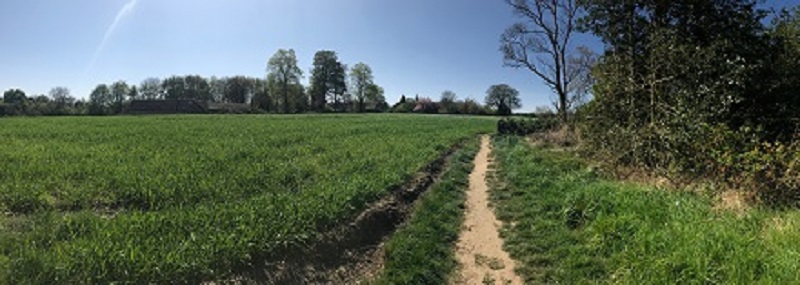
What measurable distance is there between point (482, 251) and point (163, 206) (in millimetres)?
5725

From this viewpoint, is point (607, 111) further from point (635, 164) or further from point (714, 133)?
point (714, 133)

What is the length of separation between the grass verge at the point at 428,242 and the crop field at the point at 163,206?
1.11m

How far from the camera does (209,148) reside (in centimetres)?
1459

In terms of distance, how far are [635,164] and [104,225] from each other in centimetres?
1237

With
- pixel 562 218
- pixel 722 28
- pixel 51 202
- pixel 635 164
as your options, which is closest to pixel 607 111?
pixel 635 164

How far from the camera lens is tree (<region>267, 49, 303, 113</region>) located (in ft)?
258

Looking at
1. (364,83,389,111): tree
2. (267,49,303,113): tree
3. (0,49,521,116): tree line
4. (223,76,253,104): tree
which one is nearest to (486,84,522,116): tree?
(0,49,521,116): tree line

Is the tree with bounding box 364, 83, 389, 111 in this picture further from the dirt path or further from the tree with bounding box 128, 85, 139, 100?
the dirt path

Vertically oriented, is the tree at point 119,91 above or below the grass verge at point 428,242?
above

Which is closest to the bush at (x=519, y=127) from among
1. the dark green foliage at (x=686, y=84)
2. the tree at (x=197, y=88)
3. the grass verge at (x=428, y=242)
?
the dark green foliage at (x=686, y=84)

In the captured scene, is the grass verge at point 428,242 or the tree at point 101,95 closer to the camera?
the grass verge at point 428,242

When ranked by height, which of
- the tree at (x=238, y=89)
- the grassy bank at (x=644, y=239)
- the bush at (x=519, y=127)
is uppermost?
the tree at (x=238, y=89)

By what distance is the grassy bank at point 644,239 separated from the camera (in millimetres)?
4359

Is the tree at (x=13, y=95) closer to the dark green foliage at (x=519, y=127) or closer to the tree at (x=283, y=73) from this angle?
the tree at (x=283, y=73)
